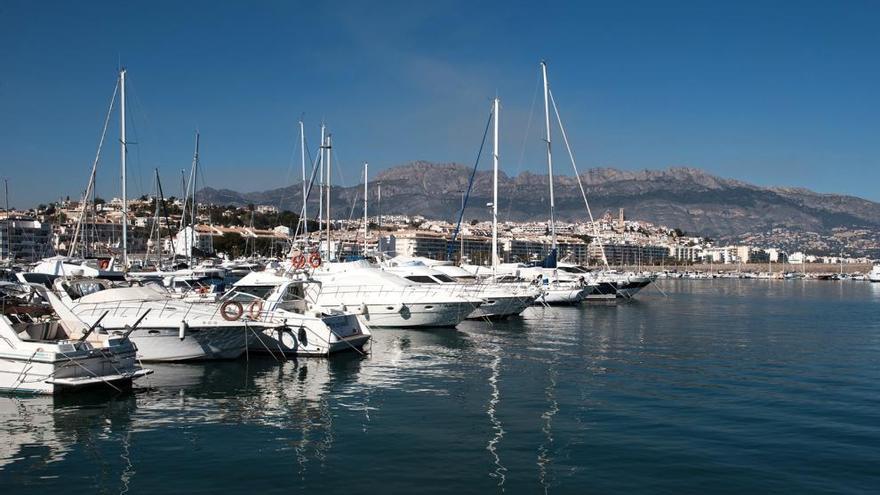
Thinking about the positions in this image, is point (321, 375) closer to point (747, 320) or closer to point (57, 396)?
point (57, 396)

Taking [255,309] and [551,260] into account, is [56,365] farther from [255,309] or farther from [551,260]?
[551,260]

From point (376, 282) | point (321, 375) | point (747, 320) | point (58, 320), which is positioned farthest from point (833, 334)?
point (58, 320)

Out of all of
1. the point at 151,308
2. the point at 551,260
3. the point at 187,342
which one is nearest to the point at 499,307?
the point at 551,260

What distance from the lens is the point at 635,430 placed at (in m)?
15.2

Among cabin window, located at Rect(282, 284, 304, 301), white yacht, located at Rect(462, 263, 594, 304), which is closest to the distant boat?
cabin window, located at Rect(282, 284, 304, 301)

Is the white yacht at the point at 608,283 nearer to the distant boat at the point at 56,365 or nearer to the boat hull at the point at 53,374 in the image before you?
the distant boat at the point at 56,365

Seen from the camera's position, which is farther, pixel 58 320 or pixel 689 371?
pixel 689 371

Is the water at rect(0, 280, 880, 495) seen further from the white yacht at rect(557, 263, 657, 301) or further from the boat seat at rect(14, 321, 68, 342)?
the white yacht at rect(557, 263, 657, 301)

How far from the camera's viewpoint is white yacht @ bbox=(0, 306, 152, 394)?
17.2 meters

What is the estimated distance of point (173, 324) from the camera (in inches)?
888

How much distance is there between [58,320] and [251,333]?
5.43 metres

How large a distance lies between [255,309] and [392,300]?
11.0 m

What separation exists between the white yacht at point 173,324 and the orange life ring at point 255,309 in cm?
32

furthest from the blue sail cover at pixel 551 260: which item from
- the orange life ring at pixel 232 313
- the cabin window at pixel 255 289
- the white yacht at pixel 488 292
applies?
the orange life ring at pixel 232 313
